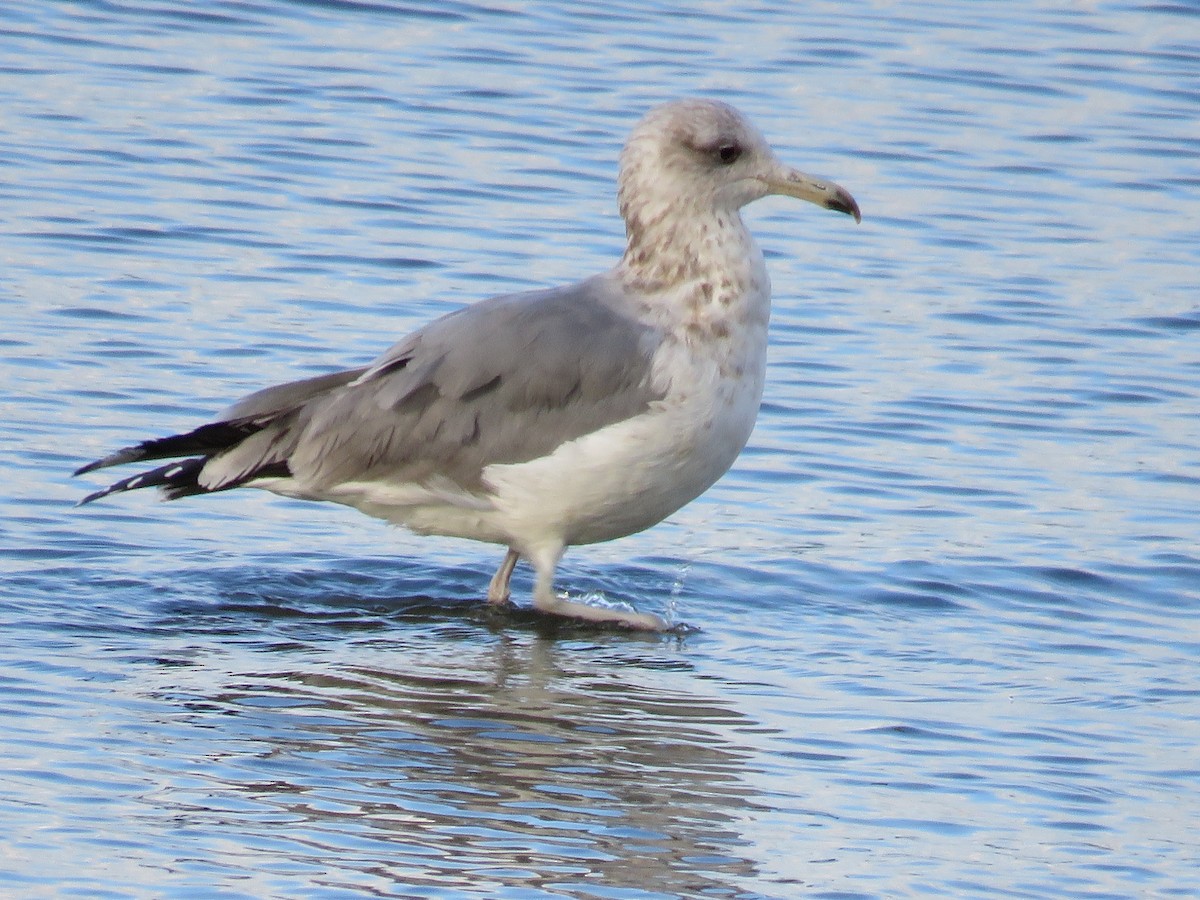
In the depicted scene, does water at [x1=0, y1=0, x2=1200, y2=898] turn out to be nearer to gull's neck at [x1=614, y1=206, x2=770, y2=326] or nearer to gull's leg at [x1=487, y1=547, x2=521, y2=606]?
gull's leg at [x1=487, y1=547, x2=521, y2=606]

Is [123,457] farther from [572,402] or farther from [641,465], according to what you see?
[641,465]

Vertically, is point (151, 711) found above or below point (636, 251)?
below

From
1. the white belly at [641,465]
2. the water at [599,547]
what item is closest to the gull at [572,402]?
the white belly at [641,465]

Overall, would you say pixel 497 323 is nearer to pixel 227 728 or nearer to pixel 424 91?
pixel 227 728

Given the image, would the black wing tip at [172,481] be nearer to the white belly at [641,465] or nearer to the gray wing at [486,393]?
the gray wing at [486,393]

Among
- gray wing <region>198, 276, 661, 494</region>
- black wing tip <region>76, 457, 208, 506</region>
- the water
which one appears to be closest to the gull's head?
gray wing <region>198, 276, 661, 494</region>

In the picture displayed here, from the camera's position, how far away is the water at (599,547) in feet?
19.1

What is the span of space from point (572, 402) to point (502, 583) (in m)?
0.91

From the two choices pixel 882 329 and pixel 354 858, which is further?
pixel 882 329

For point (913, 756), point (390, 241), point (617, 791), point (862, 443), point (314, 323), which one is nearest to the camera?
point (617, 791)

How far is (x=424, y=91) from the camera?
15.3 meters

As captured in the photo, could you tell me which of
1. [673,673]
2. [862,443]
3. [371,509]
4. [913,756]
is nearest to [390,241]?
[862,443]

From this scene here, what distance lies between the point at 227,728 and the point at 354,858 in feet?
3.45

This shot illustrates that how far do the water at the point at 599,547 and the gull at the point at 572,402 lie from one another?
0.38m
